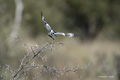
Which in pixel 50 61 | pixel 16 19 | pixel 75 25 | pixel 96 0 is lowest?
pixel 75 25

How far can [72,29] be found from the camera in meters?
25.2

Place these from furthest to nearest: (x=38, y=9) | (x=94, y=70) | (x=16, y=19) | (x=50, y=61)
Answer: (x=38, y=9) < (x=16, y=19) < (x=50, y=61) < (x=94, y=70)

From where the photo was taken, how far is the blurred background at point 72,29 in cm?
1046

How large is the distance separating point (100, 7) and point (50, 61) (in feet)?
48.7

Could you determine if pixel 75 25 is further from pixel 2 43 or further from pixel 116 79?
pixel 116 79

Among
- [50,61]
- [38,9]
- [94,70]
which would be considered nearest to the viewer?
[94,70]

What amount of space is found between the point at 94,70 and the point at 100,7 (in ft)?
52.2

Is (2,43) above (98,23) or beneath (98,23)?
above

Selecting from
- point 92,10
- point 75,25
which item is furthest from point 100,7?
point 75,25

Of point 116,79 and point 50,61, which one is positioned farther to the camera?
point 50,61

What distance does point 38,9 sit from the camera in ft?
67.8

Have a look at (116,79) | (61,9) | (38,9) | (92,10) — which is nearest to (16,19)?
(38,9)

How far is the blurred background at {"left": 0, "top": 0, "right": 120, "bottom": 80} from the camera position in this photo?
10.5 m

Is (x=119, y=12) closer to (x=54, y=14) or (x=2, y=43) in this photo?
(x=54, y=14)
